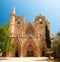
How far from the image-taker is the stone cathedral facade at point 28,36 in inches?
1841

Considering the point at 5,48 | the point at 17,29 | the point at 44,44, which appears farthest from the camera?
the point at 17,29

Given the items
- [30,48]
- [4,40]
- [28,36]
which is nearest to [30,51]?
[30,48]

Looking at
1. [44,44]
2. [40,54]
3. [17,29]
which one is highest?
[17,29]

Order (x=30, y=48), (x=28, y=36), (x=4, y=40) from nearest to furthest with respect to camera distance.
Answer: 1. (x=4, y=40)
2. (x=30, y=48)
3. (x=28, y=36)

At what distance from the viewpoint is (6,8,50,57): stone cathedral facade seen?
46.8 metres

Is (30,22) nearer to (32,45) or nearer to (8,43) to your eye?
(32,45)

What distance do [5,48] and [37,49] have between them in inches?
490

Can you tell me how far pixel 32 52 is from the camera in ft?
160

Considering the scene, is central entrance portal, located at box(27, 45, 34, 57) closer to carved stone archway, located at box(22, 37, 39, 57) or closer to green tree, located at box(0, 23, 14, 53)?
carved stone archway, located at box(22, 37, 39, 57)

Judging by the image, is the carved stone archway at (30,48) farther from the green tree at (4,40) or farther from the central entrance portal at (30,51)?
the green tree at (4,40)

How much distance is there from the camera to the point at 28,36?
162 feet

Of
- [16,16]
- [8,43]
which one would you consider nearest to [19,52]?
[8,43]

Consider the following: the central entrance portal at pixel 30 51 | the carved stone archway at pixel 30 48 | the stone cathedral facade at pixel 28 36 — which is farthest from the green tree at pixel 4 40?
the central entrance portal at pixel 30 51

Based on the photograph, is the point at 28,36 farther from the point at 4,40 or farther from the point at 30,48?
the point at 4,40
